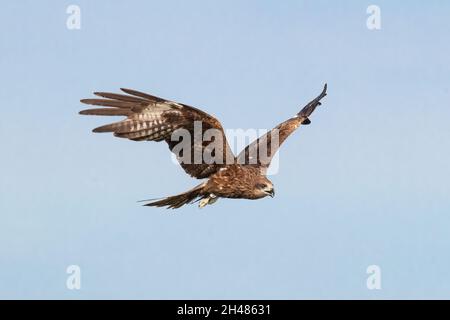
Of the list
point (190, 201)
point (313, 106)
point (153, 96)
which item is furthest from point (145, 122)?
point (313, 106)

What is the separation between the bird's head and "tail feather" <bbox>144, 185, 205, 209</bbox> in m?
0.80

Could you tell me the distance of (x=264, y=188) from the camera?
1528 cm

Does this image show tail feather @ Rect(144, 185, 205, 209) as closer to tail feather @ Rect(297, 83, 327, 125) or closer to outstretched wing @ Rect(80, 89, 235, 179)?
outstretched wing @ Rect(80, 89, 235, 179)

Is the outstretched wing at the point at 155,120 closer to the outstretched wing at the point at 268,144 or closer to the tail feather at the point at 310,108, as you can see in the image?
the outstretched wing at the point at 268,144

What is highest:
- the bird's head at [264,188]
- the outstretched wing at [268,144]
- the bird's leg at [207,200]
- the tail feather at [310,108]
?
the tail feather at [310,108]

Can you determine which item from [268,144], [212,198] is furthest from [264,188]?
[268,144]

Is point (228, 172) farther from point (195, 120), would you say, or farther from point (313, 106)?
point (313, 106)

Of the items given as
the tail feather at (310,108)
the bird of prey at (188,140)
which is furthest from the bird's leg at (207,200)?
the tail feather at (310,108)

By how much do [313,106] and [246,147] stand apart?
2.20 m

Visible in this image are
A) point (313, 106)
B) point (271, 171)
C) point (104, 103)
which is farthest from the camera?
point (313, 106)

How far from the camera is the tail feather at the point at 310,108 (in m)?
17.9

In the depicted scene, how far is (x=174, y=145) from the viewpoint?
1538 cm

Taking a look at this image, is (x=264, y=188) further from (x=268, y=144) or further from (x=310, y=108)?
(x=310, y=108)

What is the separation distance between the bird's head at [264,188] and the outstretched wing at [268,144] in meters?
0.70
